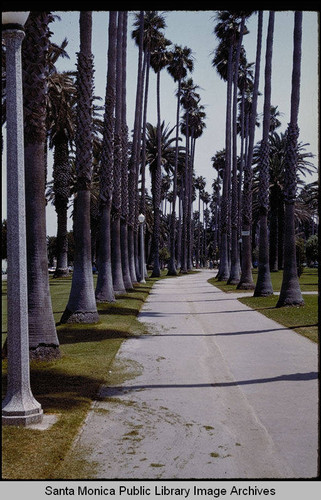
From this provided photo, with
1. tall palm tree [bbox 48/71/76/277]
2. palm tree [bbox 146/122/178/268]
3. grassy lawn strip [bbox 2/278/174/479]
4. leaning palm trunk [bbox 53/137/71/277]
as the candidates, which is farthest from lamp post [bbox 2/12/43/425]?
palm tree [bbox 146/122/178/268]

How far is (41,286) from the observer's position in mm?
10953

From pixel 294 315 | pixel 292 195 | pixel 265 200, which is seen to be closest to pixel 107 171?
pixel 292 195

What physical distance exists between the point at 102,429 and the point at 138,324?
1038cm

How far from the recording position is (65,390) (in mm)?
8656

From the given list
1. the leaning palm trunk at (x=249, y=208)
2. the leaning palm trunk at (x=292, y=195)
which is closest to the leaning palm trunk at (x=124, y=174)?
the leaning palm trunk at (x=249, y=208)

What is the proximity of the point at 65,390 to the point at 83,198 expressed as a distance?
28.1 ft

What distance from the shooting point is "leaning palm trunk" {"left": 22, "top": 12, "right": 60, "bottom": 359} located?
1079cm

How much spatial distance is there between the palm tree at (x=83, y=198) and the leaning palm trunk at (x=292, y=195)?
745cm

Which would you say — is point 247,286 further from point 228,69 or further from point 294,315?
point 228,69

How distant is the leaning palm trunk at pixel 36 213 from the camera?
1079 centimetres

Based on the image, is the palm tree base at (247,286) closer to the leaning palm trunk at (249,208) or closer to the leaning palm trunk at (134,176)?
the leaning palm trunk at (249,208)

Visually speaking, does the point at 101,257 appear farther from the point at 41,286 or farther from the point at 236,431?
the point at 236,431

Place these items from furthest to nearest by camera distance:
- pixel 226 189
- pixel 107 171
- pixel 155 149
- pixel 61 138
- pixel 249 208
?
pixel 155 149, pixel 226 189, pixel 61 138, pixel 249 208, pixel 107 171
